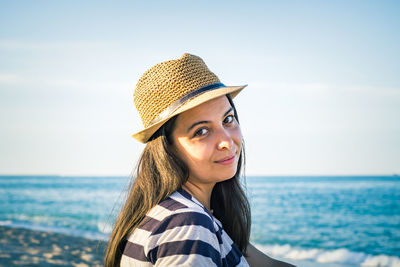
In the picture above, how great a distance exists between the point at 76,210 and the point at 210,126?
22825 mm

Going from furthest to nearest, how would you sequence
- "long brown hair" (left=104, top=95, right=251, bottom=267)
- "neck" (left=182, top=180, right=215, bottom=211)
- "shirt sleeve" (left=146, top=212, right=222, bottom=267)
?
"neck" (left=182, top=180, right=215, bottom=211) → "long brown hair" (left=104, top=95, right=251, bottom=267) → "shirt sleeve" (left=146, top=212, right=222, bottom=267)

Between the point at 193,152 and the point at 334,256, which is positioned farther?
the point at 334,256

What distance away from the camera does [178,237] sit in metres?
1.38

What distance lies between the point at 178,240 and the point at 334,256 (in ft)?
36.6

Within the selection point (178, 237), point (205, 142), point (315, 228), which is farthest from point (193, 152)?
point (315, 228)

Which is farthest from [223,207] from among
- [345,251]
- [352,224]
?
[352,224]

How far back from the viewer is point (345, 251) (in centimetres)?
1203

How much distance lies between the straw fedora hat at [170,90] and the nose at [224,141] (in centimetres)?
19

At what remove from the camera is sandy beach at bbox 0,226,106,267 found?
6.84 meters

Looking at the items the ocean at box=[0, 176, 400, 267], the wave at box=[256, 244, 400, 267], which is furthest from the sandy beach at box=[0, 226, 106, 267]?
the wave at box=[256, 244, 400, 267]

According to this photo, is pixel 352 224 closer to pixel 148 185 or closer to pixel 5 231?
pixel 5 231

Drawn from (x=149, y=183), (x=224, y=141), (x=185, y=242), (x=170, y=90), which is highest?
(x=170, y=90)

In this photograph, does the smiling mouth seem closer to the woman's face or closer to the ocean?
the woman's face

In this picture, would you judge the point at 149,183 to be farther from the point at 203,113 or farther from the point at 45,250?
the point at 45,250
